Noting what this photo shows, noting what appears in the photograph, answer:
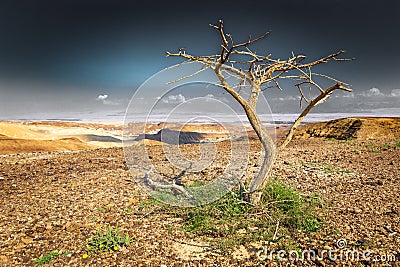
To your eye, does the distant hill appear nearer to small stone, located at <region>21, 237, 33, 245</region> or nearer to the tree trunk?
the tree trunk

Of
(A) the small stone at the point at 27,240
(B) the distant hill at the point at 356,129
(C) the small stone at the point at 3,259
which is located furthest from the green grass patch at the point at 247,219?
(B) the distant hill at the point at 356,129

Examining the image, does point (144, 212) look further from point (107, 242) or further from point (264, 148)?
point (264, 148)

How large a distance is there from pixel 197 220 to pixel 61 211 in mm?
2520

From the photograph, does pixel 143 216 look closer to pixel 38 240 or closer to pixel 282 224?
pixel 38 240

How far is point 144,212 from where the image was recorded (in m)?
5.35

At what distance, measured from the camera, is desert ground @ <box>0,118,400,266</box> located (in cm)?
400

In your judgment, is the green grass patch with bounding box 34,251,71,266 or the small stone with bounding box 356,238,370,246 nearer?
the green grass patch with bounding box 34,251,71,266

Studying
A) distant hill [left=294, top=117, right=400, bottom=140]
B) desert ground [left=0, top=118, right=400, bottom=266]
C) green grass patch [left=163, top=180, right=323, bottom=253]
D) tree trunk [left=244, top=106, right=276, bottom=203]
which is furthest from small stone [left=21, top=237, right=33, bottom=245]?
distant hill [left=294, top=117, right=400, bottom=140]

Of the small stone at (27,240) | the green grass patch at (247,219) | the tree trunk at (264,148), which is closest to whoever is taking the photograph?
the green grass patch at (247,219)

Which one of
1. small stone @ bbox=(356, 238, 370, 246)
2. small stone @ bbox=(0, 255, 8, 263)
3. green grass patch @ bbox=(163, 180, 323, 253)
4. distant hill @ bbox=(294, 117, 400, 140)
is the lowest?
small stone @ bbox=(0, 255, 8, 263)

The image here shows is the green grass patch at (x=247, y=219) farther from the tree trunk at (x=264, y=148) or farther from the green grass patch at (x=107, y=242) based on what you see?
the green grass patch at (x=107, y=242)

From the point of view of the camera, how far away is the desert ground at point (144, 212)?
4.00 m

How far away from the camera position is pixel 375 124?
68.3ft

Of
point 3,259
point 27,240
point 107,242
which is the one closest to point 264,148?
point 107,242
